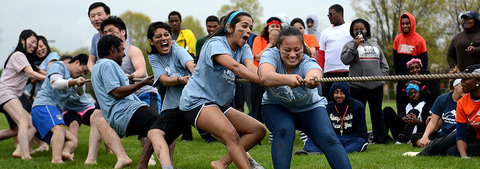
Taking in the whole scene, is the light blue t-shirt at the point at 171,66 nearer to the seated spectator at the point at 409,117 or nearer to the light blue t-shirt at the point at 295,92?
the light blue t-shirt at the point at 295,92

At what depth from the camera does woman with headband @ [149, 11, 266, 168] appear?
4.79 metres

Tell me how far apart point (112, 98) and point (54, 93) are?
1.94 m

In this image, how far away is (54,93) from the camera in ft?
24.8

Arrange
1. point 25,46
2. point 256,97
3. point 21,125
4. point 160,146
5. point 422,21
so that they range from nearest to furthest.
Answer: point 160,146 → point 21,125 → point 25,46 → point 256,97 → point 422,21

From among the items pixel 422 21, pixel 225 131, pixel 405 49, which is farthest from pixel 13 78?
pixel 422 21

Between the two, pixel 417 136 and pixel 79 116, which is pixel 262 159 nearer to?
→ pixel 417 136

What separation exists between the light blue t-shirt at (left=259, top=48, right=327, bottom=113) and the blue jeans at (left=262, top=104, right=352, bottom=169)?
6 centimetres

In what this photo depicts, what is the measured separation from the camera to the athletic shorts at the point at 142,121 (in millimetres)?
5840

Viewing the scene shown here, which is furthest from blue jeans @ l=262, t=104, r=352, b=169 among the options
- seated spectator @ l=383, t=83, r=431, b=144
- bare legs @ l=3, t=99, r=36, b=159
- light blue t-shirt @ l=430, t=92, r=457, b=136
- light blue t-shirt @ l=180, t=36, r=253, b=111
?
bare legs @ l=3, t=99, r=36, b=159

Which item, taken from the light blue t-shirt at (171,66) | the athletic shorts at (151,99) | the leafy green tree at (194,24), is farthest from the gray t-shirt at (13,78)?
the leafy green tree at (194,24)

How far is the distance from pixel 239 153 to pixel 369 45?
4642 millimetres

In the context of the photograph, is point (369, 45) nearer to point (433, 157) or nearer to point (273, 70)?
point (433, 157)

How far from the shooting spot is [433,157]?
257 inches

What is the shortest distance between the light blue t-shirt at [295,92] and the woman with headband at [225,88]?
0.22 m
